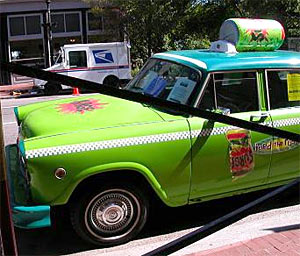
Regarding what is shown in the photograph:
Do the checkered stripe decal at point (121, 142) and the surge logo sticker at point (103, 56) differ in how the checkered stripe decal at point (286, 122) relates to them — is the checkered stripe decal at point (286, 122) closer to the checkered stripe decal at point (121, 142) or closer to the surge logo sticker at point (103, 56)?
the checkered stripe decal at point (121, 142)

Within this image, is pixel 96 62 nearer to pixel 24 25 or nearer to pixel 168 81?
pixel 24 25

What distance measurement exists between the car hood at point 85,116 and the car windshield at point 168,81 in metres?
0.27

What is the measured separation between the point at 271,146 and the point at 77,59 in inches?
700

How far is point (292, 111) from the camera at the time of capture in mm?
4309

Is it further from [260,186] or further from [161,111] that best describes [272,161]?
[161,111]

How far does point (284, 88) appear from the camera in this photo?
14.4 ft

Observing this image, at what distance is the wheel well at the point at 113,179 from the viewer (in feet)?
11.9

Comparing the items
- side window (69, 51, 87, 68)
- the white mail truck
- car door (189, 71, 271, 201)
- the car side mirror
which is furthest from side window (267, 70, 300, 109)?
side window (69, 51, 87, 68)

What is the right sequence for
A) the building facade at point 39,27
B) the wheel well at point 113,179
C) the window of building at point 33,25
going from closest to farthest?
the wheel well at point 113,179
the building facade at point 39,27
the window of building at point 33,25

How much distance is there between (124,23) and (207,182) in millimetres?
22231

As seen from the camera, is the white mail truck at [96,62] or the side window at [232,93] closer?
the side window at [232,93]

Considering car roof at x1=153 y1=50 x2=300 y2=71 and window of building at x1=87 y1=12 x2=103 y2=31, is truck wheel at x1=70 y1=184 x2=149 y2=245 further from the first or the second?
window of building at x1=87 y1=12 x2=103 y2=31

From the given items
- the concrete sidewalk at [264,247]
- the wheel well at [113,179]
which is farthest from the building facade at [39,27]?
the concrete sidewalk at [264,247]

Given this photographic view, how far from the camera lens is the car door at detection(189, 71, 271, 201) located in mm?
3861
